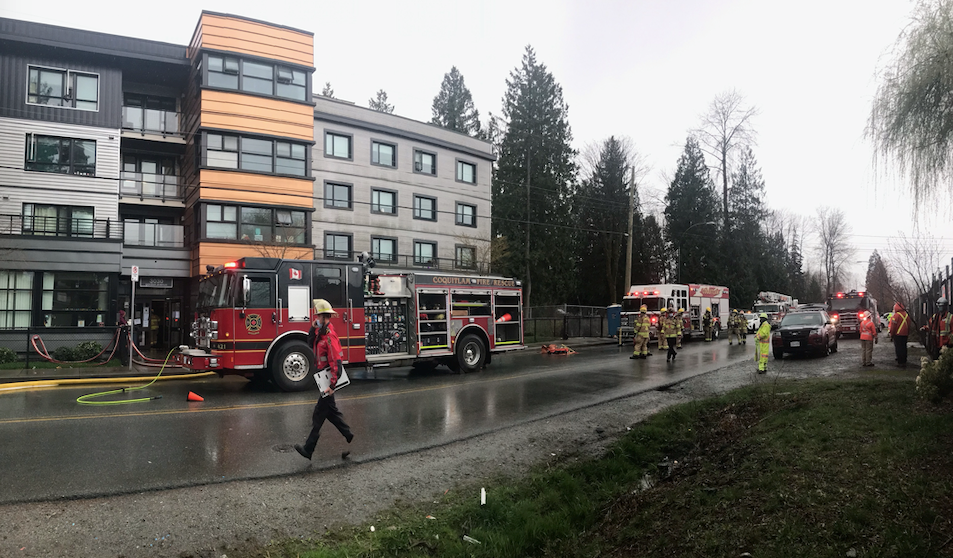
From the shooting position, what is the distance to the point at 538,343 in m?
29.1

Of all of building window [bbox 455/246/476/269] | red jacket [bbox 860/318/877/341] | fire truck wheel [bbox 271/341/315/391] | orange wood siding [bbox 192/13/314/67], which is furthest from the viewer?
building window [bbox 455/246/476/269]

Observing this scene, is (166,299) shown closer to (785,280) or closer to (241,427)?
(241,427)

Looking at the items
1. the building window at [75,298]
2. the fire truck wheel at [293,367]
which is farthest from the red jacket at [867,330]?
the building window at [75,298]

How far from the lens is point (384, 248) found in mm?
31078

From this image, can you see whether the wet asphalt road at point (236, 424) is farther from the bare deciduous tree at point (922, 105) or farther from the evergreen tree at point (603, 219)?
the evergreen tree at point (603, 219)

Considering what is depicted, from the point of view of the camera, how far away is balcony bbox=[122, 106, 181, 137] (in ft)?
81.0

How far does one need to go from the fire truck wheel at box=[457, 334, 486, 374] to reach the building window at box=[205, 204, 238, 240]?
13.0m

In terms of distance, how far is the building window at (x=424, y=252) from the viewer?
32.3m

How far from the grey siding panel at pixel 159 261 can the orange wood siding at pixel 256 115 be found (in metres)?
5.77

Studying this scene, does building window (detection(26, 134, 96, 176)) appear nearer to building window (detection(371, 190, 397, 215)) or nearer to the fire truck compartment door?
building window (detection(371, 190, 397, 215))

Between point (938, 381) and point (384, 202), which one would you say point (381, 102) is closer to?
point (384, 202)

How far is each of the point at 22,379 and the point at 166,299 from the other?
11.6 meters

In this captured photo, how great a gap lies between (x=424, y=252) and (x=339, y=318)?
63.6 ft

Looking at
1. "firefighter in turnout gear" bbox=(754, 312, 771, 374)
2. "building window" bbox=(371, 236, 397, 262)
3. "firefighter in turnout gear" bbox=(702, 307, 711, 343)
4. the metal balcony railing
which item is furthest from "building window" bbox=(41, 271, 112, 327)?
"firefighter in turnout gear" bbox=(702, 307, 711, 343)
